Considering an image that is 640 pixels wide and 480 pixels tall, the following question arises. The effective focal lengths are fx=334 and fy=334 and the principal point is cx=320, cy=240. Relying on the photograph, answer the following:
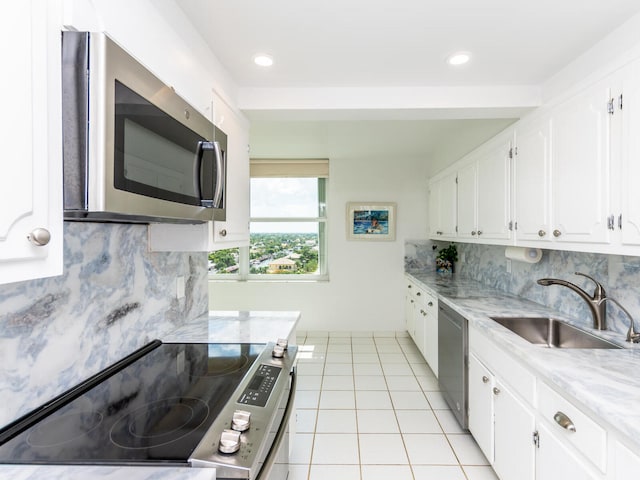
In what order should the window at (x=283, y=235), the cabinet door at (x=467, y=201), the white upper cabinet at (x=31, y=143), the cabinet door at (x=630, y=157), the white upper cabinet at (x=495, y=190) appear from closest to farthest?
the white upper cabinet at (x=31, y=143) < the cabinet door at (x=630, y=157) < the white upper cabinet at (x=495, y=190) < the cabinet door at (x=467, y=201) < the window at (x=283, y=235)

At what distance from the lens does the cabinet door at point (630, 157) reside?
1.34m

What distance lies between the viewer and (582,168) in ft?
5.40

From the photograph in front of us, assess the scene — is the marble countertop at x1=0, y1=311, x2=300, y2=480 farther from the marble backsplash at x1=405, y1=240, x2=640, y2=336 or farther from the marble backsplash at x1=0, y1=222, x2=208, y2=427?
the marble backsplash at x1=405, y1=240, x2=640, y2=336

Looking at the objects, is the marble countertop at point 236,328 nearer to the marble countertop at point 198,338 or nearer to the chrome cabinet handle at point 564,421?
the marble countertop at point 198,338

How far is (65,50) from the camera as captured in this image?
702 millimetres

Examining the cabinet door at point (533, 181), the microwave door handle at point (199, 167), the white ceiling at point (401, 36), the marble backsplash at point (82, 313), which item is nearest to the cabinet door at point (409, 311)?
the cabinet door at point (533, 181)

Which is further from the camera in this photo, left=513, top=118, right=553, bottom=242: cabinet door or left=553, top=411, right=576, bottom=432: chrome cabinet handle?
left=513, top=118, right=553, bottom=242: cabinet door

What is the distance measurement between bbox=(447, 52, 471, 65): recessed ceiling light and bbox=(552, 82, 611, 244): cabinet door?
0.58 metres

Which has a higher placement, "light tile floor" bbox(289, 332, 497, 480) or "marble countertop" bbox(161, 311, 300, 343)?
"marble countertop" bbox(161, 311, 300, 343)

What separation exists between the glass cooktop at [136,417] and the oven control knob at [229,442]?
84mm

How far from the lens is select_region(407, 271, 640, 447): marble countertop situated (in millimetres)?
991

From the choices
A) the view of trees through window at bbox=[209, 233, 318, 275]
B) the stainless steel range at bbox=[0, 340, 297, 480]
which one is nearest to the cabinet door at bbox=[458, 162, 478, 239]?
the view of trees through window at bbox=[209, 233, 318, 275]

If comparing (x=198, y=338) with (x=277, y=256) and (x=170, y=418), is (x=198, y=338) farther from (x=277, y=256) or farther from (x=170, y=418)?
(x=277, y=256)

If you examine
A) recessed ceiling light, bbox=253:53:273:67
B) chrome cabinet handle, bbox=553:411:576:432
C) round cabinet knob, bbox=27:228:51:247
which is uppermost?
recessed ceiling light, bbox=253:53:273:67
